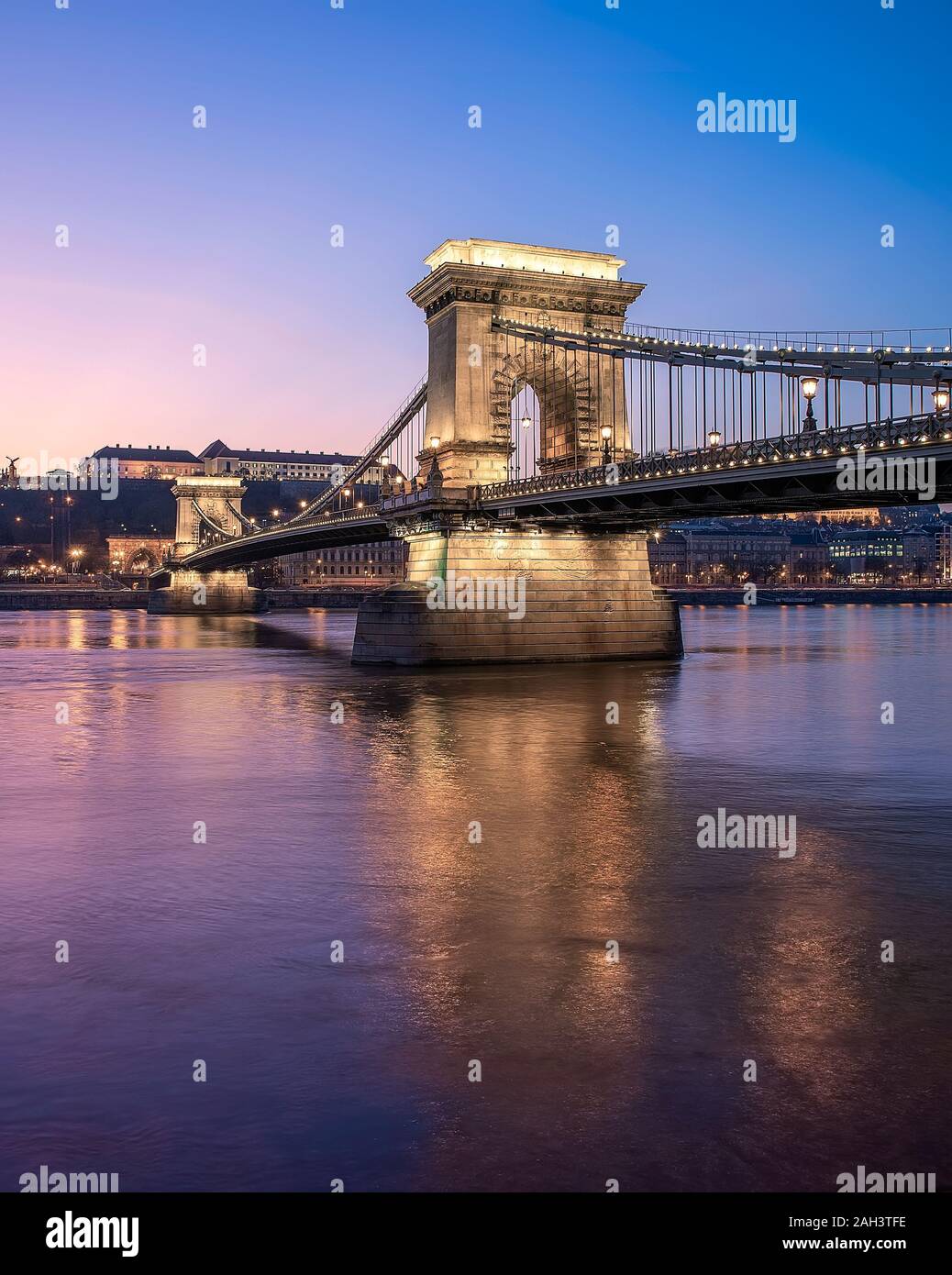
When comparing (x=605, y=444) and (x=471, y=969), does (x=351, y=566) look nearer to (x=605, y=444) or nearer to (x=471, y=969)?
(x=605, y=444)

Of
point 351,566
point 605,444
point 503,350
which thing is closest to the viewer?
point 503,350

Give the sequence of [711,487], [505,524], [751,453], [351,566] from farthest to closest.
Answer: [351,566], [505,524], [711,487], [751,453]

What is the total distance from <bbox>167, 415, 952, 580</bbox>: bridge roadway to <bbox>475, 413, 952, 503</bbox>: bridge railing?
30mm

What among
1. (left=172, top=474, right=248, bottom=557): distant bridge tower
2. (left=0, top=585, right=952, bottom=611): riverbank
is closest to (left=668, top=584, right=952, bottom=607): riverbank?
(left=0, top=585, right=952, bottom=611): riverbank

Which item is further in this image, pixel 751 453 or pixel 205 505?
pixel 205 505

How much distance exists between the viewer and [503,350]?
42438mm

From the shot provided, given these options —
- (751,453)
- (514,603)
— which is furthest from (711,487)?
(514,603)

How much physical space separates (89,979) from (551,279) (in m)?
38.6

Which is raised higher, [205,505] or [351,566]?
[205,505]

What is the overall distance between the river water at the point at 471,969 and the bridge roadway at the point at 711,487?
26.7ft

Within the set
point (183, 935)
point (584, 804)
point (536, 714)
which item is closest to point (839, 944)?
point (183, 935)

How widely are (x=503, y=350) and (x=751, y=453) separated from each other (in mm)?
14845

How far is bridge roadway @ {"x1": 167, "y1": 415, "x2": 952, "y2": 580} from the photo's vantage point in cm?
2581
